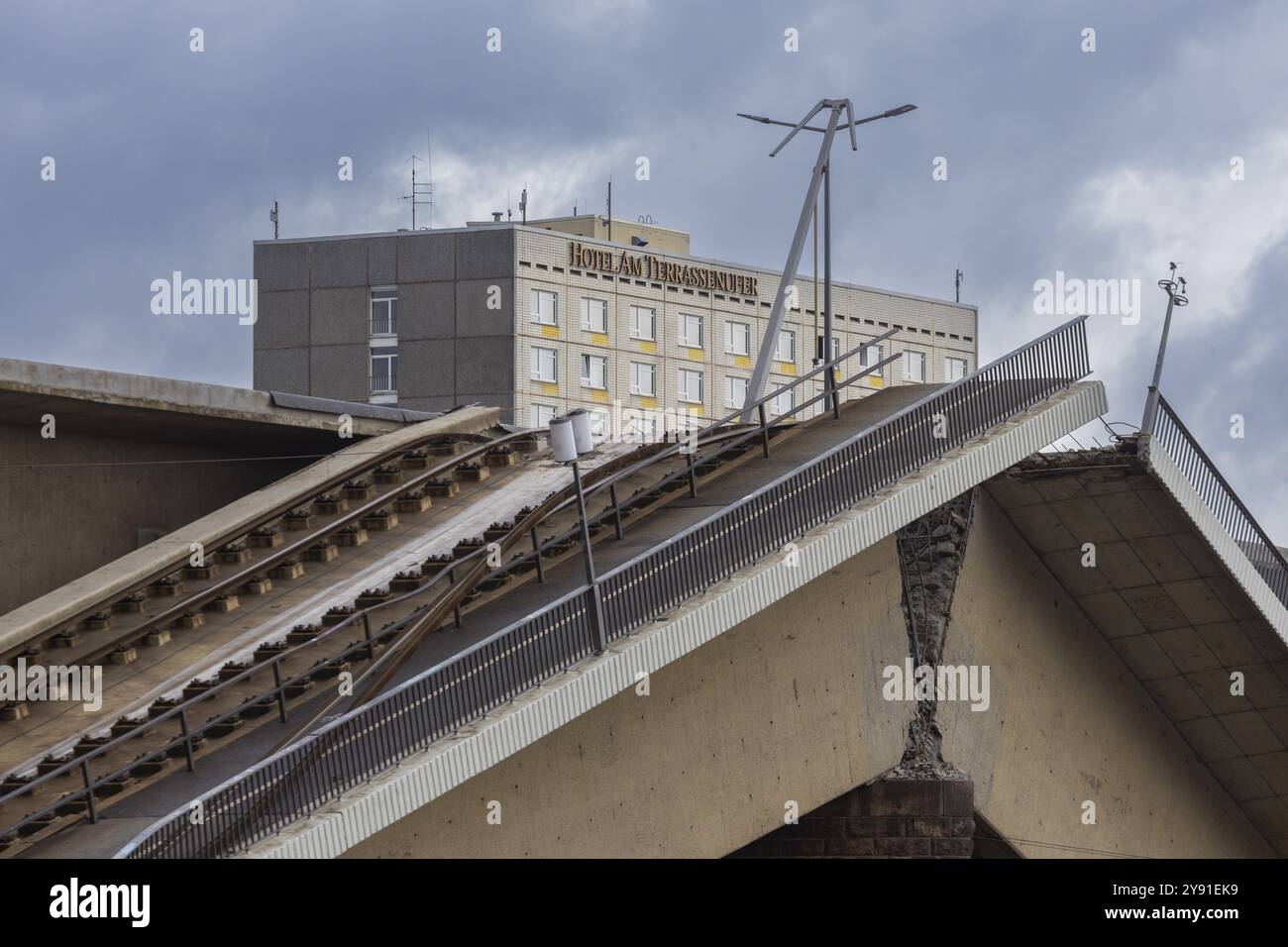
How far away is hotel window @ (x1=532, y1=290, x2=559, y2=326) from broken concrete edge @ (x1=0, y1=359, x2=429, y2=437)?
5141cm

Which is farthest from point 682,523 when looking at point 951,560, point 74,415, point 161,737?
point 74,415

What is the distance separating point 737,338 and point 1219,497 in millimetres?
67923

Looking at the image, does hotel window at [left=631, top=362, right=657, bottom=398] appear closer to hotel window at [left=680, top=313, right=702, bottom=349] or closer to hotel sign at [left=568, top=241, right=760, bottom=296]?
hotel window at [left=680, top=313, right=702, bottom=349]

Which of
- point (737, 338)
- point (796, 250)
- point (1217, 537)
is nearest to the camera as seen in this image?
point (1217, 537)

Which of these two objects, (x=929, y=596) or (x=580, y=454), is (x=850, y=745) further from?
(x=580, y=454)

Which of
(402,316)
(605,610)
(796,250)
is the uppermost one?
(402,316)

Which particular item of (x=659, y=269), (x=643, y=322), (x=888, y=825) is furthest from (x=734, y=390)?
(x=888, y=825)

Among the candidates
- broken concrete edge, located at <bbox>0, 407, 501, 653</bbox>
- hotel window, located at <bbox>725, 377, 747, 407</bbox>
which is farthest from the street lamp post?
hotel window, located at <bbox>725, 377, 747, 407</bbox>

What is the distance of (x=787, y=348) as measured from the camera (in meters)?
98.9

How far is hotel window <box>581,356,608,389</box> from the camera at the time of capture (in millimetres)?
92688

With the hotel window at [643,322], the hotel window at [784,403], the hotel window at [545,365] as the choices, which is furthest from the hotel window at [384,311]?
the hotel window at [784,403]

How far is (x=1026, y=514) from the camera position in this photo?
30.5 meters
